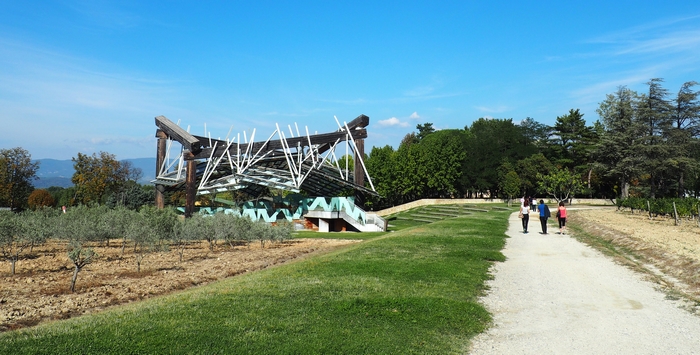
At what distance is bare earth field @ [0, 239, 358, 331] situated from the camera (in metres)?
9.90

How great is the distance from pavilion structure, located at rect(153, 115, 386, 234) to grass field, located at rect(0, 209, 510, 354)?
24.2 m

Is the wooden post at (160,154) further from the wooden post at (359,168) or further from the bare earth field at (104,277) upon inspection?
the bare earth field at (104,277)

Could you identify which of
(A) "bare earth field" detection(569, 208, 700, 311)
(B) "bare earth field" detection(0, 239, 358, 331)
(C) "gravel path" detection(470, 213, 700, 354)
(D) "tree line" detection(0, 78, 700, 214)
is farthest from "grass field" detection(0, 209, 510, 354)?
(D) "tree line" detection(0, 78, 700, 214)

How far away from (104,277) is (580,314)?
485 inches

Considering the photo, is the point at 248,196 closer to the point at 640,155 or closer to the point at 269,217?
the point at 269,217

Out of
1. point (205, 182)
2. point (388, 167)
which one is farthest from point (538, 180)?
point (205, 182)

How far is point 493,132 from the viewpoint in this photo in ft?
263

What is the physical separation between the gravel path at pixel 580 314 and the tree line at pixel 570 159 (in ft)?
161

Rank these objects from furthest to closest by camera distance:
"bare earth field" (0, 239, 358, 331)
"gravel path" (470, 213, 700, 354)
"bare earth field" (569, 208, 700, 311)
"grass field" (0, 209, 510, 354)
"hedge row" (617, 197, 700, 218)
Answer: "hedge row" (617, 197, 700, 218) < "bare earth field" (569, 208, 700, 311) < "bare earth field" (0, 239, 358, 331) < "gravel path" (470, 213, 700, 354) < "grass field" (0, 209, 510, 354)

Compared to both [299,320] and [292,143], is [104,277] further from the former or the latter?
[292,143]

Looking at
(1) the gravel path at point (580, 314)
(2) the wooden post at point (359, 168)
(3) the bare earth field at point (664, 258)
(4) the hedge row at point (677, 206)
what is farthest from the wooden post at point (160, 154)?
(4) the hedge row at point (677, 206)

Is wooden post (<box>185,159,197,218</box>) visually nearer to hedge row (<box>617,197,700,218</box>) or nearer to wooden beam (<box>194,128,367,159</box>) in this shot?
wooden beam (<box>194,128,367,159</box>)

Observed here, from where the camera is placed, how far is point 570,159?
7581cm

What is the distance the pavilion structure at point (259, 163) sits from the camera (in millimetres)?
36594
